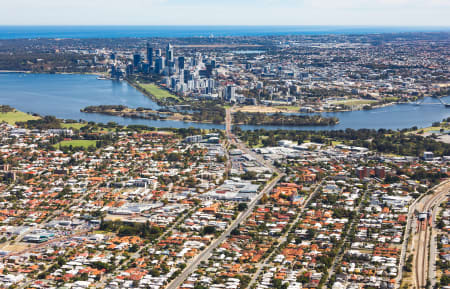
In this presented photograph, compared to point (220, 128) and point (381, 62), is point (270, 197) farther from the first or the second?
point (381, 62)

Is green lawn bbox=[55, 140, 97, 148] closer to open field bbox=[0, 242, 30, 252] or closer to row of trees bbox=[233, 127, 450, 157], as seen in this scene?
row of trees bbox=[233, 127, 450, 157]

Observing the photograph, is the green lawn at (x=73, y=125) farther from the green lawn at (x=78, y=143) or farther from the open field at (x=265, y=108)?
the open field at (x=265, y=108)

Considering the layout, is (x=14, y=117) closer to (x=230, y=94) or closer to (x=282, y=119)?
(x=230, y=94)

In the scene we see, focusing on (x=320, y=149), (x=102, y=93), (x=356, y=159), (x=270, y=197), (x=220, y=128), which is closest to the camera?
(x=270, y=197)

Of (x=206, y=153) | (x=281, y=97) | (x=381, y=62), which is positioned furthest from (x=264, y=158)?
(x=381, y=62)

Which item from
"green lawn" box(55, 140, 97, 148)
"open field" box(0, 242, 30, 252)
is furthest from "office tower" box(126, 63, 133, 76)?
"open field" box(0, 242, 30, 252)

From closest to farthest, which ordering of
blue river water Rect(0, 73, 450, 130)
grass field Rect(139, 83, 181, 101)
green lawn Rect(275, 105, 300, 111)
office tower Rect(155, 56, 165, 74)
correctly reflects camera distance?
blue river water Rect(0, 73, 450, 130) < green lawn Rect(275, 105, 300, 111) < grass field Rect(139, 83, 181, 101) < office tower Rect(155, 56, 165, 74)

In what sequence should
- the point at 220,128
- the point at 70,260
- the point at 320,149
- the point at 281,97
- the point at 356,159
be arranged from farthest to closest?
the point at 281,97 → the point at 220,128 → the point at 320,149 → the point at 356,159 → the point at 70,260
